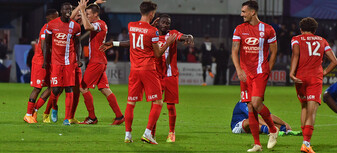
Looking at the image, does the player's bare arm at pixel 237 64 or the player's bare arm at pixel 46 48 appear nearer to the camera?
the player's bare arm at pixel 237 64

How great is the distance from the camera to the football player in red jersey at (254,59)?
342 inches

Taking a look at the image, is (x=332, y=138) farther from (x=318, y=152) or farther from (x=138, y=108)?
(x=138, y=108)

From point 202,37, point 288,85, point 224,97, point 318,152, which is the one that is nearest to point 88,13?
point 318,152

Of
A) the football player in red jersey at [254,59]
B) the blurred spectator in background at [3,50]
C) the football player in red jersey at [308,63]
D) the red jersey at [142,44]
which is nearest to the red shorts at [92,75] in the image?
the red jersey at [142,44]

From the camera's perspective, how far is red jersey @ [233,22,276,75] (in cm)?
872

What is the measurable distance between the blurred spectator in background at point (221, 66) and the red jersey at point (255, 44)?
19754 mm

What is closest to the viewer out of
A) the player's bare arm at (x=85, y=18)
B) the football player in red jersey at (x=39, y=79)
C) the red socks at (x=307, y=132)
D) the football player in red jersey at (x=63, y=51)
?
the red socks at (x=307, y=132)

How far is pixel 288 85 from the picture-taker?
29.0 metres

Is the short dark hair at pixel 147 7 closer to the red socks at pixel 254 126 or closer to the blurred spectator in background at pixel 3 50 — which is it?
the red socks at pixel 254 126

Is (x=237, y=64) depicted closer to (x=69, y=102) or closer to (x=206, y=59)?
(x=69, y=102)

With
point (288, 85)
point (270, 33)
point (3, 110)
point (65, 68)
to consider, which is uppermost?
point (270, 33)

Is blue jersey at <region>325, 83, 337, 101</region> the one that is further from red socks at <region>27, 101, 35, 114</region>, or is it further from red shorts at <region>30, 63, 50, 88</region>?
red socks at <region>27, 101, 35, 114</region>

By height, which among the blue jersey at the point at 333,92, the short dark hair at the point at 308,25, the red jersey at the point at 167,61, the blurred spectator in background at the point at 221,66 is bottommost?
the blurred spectator in background at the point at 221,66

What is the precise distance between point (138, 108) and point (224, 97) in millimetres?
5548
